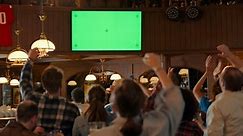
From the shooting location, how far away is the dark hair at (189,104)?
10.7ft

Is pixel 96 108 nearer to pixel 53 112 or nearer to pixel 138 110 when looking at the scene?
pixel 53 112

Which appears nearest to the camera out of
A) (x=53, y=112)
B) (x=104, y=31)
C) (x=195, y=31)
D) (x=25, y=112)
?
(x=25, y=112)

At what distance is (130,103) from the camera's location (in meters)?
2.45

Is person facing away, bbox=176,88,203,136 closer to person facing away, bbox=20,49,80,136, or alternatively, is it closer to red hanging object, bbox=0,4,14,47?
person facing away, bbox=20,49,80,136

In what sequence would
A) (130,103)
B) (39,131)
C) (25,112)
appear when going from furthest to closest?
(39,131), (25,112), (130,103)

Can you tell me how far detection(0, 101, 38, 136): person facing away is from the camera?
3.47m

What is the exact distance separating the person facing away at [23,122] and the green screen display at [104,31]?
726 centimetres

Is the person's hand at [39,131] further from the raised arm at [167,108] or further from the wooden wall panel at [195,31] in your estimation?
the wooden wall panel at [195,31]

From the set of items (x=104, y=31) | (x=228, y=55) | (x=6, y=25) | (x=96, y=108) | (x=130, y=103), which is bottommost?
(x=96, y=108)

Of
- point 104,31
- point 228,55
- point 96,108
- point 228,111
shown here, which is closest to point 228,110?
point 228,111

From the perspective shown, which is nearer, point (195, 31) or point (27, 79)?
point (27, 79)

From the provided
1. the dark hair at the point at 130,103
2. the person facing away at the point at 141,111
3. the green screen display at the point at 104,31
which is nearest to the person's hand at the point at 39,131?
the person facing away at the point at 141,111

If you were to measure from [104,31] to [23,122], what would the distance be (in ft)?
24.1

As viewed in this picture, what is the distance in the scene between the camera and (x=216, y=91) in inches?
165
